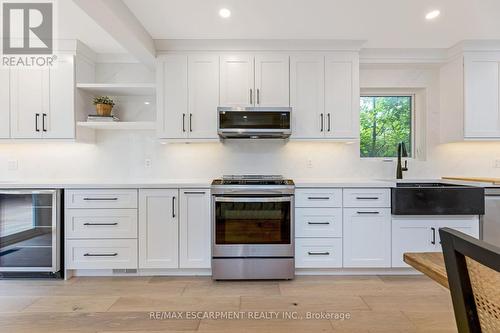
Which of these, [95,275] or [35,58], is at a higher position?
[35,58]

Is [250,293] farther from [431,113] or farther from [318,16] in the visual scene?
[431,113]

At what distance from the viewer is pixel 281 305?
215 cm

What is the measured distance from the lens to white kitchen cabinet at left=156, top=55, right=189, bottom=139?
2865 mm

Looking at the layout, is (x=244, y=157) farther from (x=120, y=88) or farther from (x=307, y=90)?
(x=120, y=88)

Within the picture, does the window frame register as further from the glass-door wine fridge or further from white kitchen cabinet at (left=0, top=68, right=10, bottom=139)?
white kitchen cabinet at (left=0, top=68, right=10, bottom=139)

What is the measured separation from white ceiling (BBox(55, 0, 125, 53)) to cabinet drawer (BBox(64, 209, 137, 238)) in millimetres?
1731

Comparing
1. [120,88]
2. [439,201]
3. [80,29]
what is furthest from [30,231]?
[439,201]

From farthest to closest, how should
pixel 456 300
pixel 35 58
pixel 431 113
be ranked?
pixel 431 113
pixel 35 58
pixel 456 300

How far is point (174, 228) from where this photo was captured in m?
2.63

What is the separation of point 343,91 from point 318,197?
3.84 feet

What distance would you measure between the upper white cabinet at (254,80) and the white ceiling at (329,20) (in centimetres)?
24

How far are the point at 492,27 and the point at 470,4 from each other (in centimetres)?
62

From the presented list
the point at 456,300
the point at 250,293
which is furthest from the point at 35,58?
the point at 456,300

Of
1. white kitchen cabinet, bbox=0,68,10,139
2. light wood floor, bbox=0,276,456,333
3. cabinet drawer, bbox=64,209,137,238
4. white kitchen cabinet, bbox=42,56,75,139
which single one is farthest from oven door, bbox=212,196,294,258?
white kitchen cabinet, bbox=0,68,10,139
